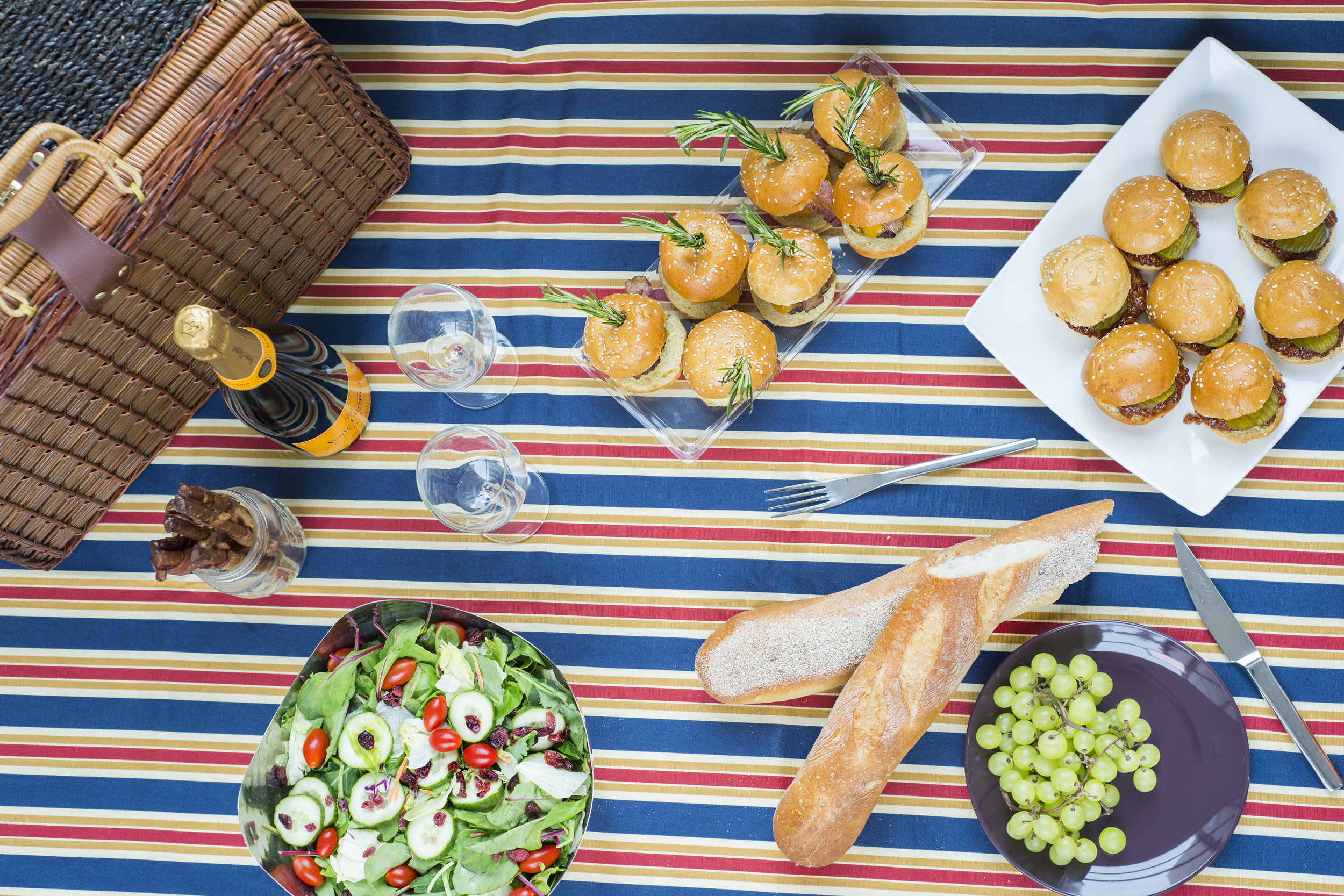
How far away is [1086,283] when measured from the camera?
115 centimetres

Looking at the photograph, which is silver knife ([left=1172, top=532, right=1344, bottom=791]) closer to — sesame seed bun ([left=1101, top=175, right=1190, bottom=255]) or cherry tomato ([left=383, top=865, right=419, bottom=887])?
sesame seed bun ([left=1101, top=175, right=1190, bottom=255])

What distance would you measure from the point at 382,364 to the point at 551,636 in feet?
1.69

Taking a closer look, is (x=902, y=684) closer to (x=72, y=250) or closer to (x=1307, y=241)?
(x=1307, y=241)

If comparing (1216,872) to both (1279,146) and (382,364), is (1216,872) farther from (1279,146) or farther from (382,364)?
(382,364)

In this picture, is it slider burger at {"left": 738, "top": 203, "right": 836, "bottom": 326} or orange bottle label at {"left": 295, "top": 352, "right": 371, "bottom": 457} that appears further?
orange bottle label at {"left": 295, "top": 352, "right": 371, "bottom": 457}

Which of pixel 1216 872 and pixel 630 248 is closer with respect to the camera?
pixel 1216 872

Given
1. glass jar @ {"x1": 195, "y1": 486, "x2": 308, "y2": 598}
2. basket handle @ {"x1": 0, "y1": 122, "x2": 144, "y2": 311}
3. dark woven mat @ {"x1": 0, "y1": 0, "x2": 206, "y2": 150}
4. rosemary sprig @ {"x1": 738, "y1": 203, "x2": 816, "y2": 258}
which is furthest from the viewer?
glass jar @ {"x1": 195, "y1": 486, "x2": 308, "y2": 598}

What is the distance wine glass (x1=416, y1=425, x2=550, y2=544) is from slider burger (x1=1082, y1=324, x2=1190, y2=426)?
83cm

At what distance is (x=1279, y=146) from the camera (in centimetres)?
120

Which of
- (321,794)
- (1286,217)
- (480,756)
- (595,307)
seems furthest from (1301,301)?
(321,794)

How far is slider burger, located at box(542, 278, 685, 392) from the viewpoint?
1135mm

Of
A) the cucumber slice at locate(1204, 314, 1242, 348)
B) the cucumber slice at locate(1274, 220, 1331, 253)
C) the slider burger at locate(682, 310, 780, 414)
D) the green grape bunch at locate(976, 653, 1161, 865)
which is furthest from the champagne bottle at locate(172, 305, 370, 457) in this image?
the cucumber slice at locate(1274, 220, 1331, 253)

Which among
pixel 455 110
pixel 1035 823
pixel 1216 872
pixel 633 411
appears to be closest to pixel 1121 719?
pixel 1035 823

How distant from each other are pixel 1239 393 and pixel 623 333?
837 millimetres
